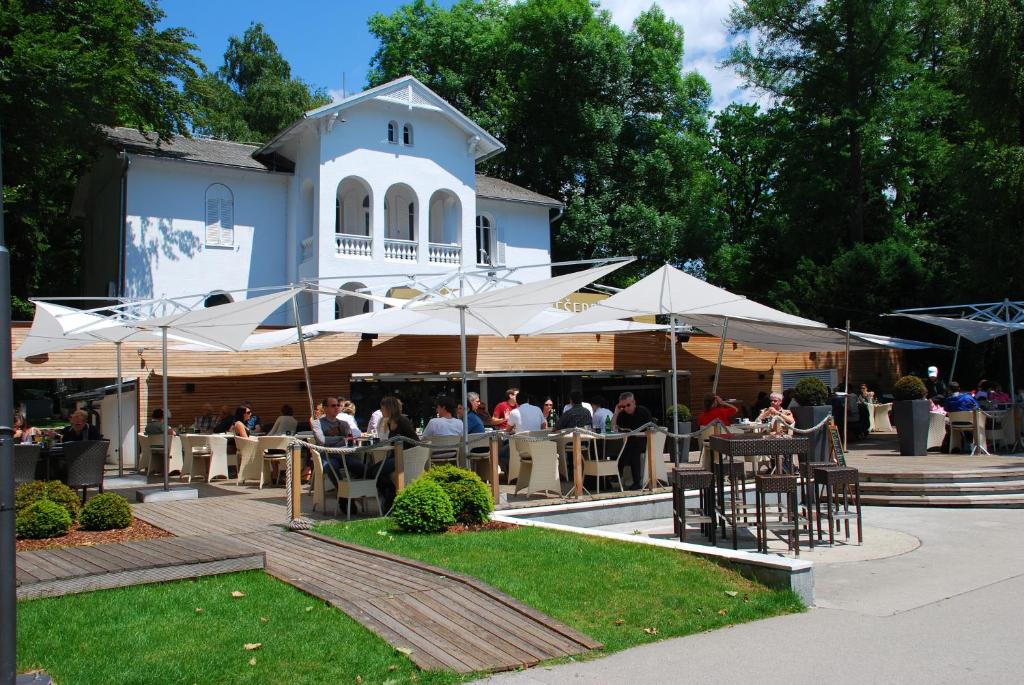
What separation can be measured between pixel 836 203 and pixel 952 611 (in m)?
30.0

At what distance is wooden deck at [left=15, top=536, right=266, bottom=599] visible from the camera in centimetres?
625

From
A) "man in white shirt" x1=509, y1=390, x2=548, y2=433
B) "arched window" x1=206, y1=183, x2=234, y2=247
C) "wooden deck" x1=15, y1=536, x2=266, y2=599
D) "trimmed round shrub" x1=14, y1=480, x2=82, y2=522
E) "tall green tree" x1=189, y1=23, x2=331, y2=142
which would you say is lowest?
"wooden deck" x1=15, y1=536, x2=266, y2=599

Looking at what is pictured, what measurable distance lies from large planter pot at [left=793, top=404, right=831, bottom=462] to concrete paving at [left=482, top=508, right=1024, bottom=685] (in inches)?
141

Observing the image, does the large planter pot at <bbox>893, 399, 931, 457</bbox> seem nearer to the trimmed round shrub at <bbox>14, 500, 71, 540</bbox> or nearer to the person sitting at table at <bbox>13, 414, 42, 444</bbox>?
the trimmed round shrub at <bbox>14, 500, 71, 540</bbox>

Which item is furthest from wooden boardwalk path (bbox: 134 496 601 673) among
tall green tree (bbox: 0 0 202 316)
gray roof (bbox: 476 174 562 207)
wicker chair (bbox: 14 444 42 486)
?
gray roof (bbox: 476 174 562 207)

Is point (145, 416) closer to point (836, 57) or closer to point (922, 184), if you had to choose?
point (836, 57)

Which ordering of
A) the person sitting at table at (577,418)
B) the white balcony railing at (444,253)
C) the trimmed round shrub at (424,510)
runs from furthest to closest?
the white balcony railing at (444,253), the person sitting at table at (577,418), the trimmed round shrub at (424,510)

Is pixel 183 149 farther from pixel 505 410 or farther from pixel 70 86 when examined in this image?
pixel 505 410

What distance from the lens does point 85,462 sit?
33.7 ft

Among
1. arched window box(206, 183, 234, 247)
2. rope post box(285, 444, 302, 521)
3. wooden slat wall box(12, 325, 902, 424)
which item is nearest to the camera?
rope post box(285, 444, 302, 521)

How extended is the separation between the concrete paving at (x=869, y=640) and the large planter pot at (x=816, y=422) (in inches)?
141

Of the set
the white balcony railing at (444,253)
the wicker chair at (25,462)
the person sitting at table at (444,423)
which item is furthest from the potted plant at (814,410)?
the white balcony railing at (444,253)

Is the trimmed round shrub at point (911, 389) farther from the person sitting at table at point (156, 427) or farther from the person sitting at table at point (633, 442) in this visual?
the person sitting at table at point (156, 427)

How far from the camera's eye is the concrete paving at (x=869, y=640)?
5.14 metres
